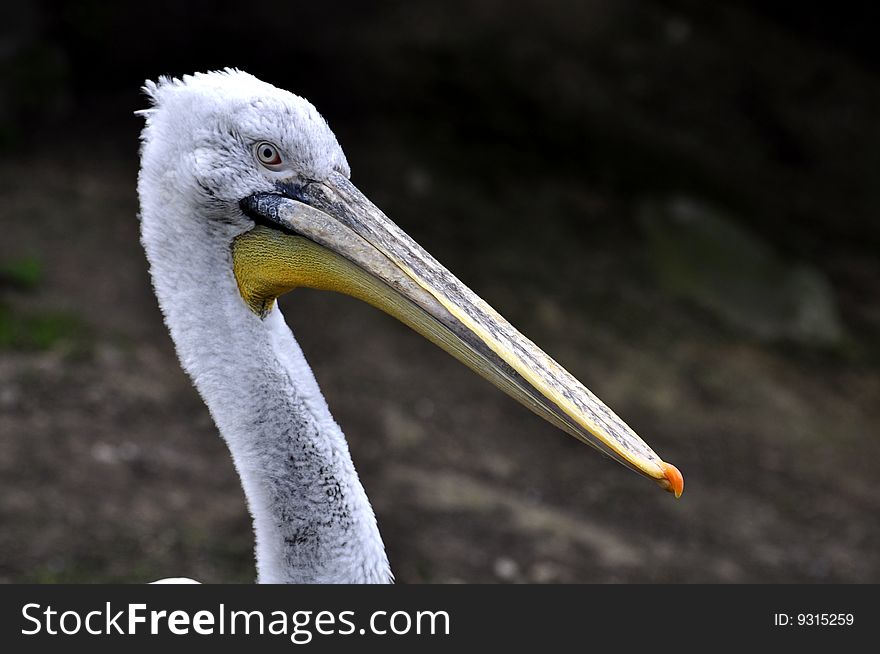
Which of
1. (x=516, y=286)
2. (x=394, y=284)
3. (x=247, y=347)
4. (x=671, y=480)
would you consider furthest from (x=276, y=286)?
(x=516, y=286)

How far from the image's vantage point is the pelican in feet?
9.30

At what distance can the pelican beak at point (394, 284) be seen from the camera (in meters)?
2.80

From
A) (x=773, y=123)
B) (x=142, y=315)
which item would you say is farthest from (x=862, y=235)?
(x=142, y=315)

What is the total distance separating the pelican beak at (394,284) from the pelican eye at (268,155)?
6 centimetres

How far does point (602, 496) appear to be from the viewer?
22.0ft

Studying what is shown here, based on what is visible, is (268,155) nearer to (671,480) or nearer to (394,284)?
(394,284)

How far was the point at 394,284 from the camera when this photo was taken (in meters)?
2.89

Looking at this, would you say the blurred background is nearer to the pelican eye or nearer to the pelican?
the pelican

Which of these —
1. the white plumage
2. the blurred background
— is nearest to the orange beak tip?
the white plumage

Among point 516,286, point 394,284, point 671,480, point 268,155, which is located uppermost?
point 516,286

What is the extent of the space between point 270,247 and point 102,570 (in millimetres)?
3036

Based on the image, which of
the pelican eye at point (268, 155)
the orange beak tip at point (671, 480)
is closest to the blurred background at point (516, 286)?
the pelican eye at point (268, 155)

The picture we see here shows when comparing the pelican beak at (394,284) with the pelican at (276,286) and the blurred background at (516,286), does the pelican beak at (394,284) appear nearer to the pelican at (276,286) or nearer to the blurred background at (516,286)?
the pelican at (276,286)

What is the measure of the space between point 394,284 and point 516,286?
538 centimetres
